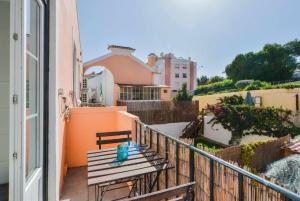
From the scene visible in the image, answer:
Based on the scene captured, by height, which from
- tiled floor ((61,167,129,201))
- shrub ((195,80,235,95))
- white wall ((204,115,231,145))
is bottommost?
white wall ((204,115,231,145))

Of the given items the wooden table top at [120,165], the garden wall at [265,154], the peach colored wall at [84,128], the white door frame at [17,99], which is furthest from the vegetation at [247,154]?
the white door frame at [17,99]

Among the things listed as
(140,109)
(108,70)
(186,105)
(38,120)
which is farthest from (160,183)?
(108,70)

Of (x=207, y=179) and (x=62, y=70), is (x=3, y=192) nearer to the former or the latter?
(x=62, y=70)

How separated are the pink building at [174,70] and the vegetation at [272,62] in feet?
34.7

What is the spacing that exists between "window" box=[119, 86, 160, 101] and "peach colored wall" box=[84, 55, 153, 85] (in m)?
0.81

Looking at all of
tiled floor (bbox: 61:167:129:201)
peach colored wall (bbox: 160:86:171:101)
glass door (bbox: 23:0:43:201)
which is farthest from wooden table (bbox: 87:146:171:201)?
peach colored wall (bbox: 160:86:171:101)

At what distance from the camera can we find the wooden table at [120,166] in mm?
2072

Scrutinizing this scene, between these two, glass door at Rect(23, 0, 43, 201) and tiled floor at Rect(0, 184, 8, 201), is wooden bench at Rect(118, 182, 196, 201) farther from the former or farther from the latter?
tiled floor at Rect(0, 184, 8, 201)

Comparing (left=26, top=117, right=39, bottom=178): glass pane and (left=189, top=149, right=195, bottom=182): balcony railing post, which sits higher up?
(left=26, top=117, right=39, bottom=178): glass pane

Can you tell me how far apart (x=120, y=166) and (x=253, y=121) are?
439 inches

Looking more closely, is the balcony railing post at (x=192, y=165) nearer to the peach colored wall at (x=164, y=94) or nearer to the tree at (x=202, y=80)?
the peach colored wall at (x=164, y=94)

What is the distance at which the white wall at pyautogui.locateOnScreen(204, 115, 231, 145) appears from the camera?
482 inches

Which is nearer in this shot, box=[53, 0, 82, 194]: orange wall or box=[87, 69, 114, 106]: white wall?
box=[53, 0, 82, 194]: orange wall

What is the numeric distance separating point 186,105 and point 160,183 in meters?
12.2
